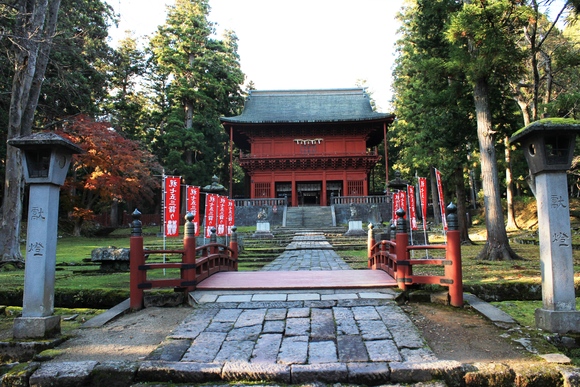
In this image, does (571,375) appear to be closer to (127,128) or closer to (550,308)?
(550,308)

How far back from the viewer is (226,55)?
113ft

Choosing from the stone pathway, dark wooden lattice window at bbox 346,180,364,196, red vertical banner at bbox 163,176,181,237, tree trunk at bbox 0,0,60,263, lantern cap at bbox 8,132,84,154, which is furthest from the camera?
Answer: dark wooden lattice window at bbox 346,180,364,196

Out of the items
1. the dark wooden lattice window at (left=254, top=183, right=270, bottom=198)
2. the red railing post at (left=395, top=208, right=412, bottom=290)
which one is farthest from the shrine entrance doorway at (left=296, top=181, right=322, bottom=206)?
the red railing post at (left=395, top=208, right=412, bottom=290)

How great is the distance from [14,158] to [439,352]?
1056 cm

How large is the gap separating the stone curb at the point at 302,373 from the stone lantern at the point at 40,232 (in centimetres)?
81

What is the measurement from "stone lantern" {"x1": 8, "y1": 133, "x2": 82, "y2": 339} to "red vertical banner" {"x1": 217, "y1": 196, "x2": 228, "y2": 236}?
878 centimetres

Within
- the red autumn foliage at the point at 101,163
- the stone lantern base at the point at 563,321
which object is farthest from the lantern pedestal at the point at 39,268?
the red autumn foliage at the point at 101,163

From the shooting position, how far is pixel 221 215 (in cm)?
1345

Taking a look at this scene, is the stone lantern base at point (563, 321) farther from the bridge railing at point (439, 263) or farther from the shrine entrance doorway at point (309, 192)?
the shrine entrance doorway at point (309, 192)

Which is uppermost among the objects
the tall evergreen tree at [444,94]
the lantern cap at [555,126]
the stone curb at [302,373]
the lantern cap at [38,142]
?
the tall evergreen tree at [444,94]

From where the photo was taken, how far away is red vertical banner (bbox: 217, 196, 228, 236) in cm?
1315

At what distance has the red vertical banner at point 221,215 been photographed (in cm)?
1315

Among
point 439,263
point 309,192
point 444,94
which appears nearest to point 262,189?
point 309,192

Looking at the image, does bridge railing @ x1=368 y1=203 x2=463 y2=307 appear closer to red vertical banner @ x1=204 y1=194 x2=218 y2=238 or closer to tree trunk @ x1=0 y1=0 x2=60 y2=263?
red vertical banner @ x1=204 y1=194 x2=218 y2=238
